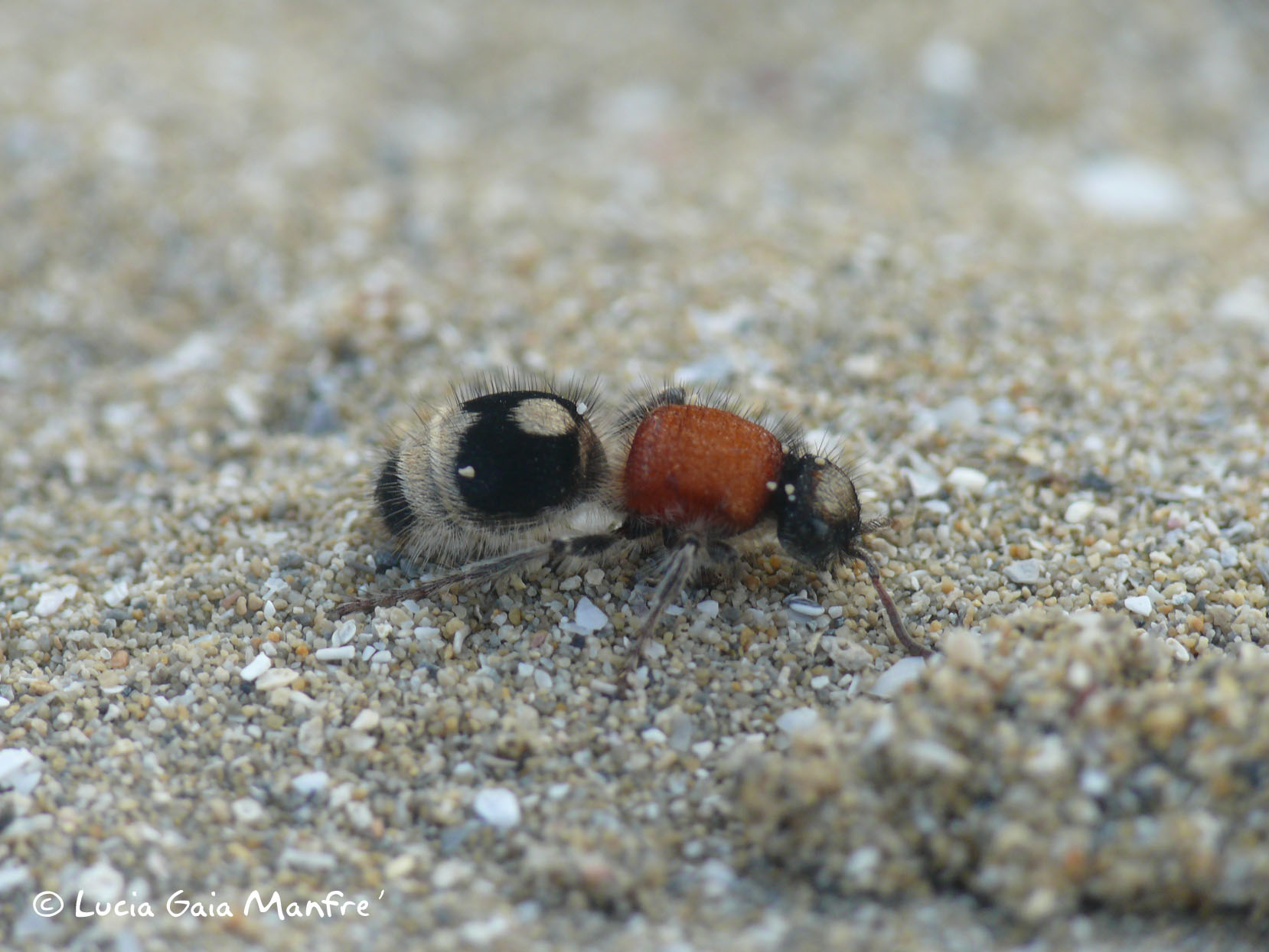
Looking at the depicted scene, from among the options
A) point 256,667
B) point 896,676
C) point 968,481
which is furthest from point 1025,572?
Answer: point 256,667

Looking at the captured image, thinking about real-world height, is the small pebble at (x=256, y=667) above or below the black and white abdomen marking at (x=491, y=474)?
below

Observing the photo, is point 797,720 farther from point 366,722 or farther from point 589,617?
point 366,722

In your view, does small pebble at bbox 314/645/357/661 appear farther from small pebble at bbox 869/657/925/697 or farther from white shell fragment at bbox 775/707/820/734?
small pebble at bbox 869/657/925/697

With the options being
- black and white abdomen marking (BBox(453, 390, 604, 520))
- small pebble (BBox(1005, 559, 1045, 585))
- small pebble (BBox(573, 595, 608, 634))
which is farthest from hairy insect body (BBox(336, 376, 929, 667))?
small pebble (BBox(1005, 559, 1045, 585))

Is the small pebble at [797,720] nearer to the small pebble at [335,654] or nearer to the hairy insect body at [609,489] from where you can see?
the hairy insect body at [609,489]

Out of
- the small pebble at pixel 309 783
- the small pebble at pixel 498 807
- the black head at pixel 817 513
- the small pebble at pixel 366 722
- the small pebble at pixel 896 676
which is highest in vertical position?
the black head at pixel 817 513

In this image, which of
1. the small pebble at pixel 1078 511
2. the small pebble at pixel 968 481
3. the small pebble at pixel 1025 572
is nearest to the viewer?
the small pebble at pixel 1025 572
